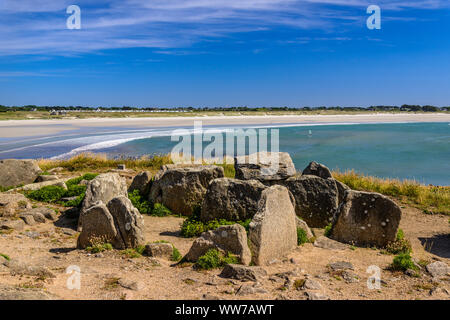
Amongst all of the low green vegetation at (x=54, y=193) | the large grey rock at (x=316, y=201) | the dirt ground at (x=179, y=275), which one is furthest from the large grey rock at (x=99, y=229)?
the large grey rock at (x=316, y=201)

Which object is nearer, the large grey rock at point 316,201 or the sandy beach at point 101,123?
the large grey rock at point 316,201

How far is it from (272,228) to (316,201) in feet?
12.0

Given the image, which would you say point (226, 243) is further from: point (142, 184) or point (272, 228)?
point (142, 184)

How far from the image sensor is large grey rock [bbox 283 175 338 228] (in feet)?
36.8

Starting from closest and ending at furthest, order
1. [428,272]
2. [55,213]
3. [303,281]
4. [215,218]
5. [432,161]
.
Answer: [303,281], [428,272], [215,218], [55,213], [432,161]

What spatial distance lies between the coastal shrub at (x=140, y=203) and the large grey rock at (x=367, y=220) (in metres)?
5.64

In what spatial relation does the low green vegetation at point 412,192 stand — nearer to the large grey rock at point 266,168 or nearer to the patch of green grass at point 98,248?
the large grey rock at point 266,168

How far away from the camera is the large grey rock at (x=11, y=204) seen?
423 inches

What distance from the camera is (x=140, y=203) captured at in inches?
502

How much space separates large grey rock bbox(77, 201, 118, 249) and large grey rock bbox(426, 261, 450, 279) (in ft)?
19.7

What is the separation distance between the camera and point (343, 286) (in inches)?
261
